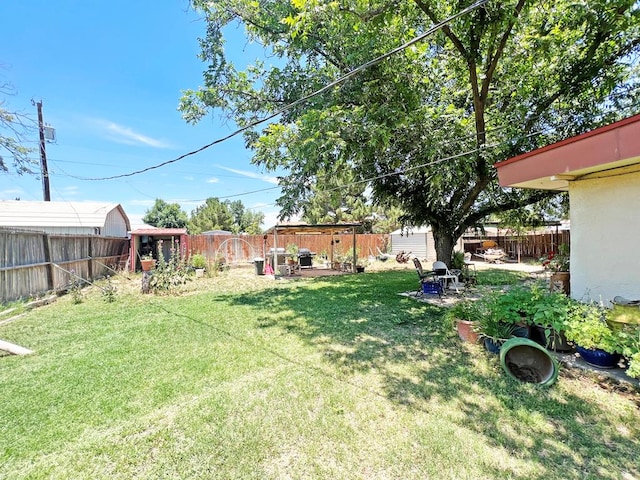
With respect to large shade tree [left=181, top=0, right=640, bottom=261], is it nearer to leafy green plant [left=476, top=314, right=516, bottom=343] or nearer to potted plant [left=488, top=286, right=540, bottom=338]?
potted plant [left=488, top=286, right=540, bottom=338]

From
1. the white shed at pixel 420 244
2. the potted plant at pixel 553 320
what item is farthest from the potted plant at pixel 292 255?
the potted plant at pixel 553 320

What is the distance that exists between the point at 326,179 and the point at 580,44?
6386 millimetres

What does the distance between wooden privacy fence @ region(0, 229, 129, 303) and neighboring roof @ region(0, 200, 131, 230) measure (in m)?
2.26

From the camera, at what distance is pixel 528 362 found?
3.37m

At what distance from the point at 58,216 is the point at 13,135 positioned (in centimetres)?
866

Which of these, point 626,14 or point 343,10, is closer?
point 343,10

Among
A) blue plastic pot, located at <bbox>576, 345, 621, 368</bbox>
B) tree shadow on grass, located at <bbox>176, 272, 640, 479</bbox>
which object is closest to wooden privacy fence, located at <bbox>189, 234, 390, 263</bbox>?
tree shadow on grass, located at <bbox>176, 272, 640, 479</bbox>

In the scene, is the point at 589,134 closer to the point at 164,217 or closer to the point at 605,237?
the point at 605,237

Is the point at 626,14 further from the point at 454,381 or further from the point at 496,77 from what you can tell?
the point at 454,381

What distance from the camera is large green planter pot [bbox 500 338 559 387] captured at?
3137 millimetres

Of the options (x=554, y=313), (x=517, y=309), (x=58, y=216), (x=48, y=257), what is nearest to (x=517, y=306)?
(x=517, y=309)

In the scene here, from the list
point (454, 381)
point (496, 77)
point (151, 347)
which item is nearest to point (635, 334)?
point (454, 381)

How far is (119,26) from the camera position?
26.0 feet

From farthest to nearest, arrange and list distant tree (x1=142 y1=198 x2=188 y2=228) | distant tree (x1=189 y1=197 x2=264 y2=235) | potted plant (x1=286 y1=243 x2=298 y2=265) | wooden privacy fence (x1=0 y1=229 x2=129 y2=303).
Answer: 1. distant tree (x1=142 y1=198 x2=188 y2=228)
2. distant tree (x1=189 y1=197 x2=264 y2=235)
3. potted plant (x1=286 y1=243 x2=298 y2=265)
4. wooden privacy fence (x1=0 y1=229 x2=129 y2=303)
